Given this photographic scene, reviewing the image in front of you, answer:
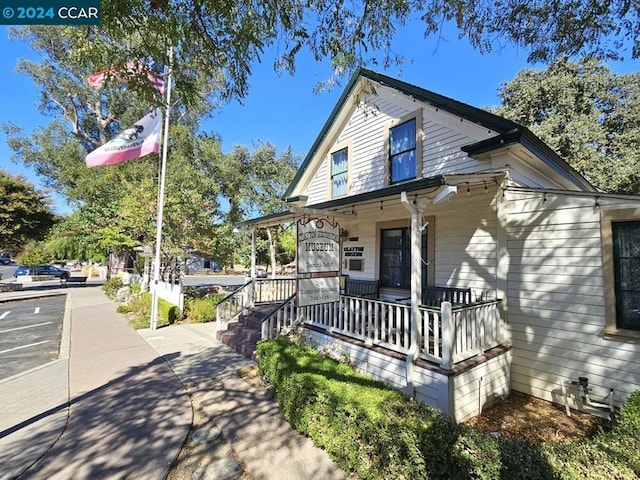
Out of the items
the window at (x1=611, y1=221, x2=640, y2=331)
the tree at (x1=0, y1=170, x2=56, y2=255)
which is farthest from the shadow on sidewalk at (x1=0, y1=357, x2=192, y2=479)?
the tree at (x1=0, y1=170, x2=56, y2=255)

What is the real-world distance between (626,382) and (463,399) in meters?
2.43

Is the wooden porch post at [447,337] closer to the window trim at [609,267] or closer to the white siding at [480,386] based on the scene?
the white siding at [480,386]

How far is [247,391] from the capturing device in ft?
17.5

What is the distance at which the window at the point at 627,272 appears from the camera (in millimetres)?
4547

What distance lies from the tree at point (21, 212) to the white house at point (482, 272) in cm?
2166

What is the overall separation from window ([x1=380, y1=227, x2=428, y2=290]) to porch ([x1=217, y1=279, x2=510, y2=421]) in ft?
3.82

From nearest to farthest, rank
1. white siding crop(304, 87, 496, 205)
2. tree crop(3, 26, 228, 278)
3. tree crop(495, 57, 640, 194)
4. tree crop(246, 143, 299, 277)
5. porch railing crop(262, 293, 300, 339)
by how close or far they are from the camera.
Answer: white siding crop(304, 87, 496, 205), porch railing crop(262, 293, 300, 339), tree crop(3, 26, 228, 278), tree crop(495, 57, 640, 194), tree crop(246, 143, 299, 277)

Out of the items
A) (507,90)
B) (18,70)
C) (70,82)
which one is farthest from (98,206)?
(507,90)

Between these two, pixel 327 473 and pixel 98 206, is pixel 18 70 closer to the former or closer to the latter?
pixel 98 206

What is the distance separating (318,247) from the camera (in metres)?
5.69

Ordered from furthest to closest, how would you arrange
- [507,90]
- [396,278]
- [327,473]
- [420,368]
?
[507,90] → [396,278] → [420,368] → [327,473]

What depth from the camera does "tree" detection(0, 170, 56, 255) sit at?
1964cm

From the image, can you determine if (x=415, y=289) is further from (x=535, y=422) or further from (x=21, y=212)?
(x=21, y=212)

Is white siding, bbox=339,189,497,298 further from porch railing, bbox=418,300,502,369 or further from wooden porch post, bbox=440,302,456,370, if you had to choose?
wooden porch post, bbox=440,302,456,370
